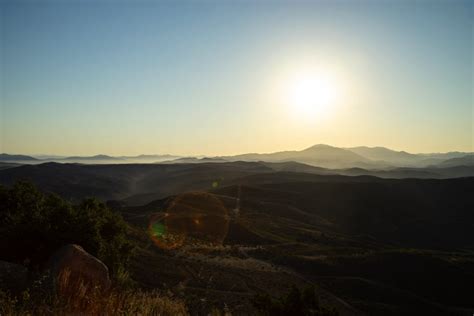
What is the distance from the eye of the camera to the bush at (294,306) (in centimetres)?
884

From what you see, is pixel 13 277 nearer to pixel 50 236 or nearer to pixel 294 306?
pixel 50 236

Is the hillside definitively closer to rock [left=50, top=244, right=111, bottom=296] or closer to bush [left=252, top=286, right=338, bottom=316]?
rock [left=50, top=244, right=111, bottom=296]

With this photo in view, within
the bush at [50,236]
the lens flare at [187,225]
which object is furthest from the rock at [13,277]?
the lens flare at [187,225]

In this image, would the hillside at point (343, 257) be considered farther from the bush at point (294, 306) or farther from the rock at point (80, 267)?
the bush at point (294, 306)

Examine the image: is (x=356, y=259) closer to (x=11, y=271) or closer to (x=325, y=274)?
(x=325, y=274)

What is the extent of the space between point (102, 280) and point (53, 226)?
5.45 meters

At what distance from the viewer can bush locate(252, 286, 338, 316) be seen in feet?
29.0

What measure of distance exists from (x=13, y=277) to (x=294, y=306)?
355 inches

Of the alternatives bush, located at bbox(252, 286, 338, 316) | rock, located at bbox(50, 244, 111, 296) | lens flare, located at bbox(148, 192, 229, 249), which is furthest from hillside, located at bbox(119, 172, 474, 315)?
bush, located at bbox(252, 286, 338, 316)

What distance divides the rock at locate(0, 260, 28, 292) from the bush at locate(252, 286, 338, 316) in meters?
7.23

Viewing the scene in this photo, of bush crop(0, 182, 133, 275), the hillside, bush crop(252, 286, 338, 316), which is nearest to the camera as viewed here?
bush crop(252, 286, 338, 316)

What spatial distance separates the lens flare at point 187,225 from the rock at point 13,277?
861 inches

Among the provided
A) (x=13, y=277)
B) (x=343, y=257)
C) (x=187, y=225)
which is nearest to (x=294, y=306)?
(x=13, y=277)

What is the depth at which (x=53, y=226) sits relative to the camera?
49.5 ft
